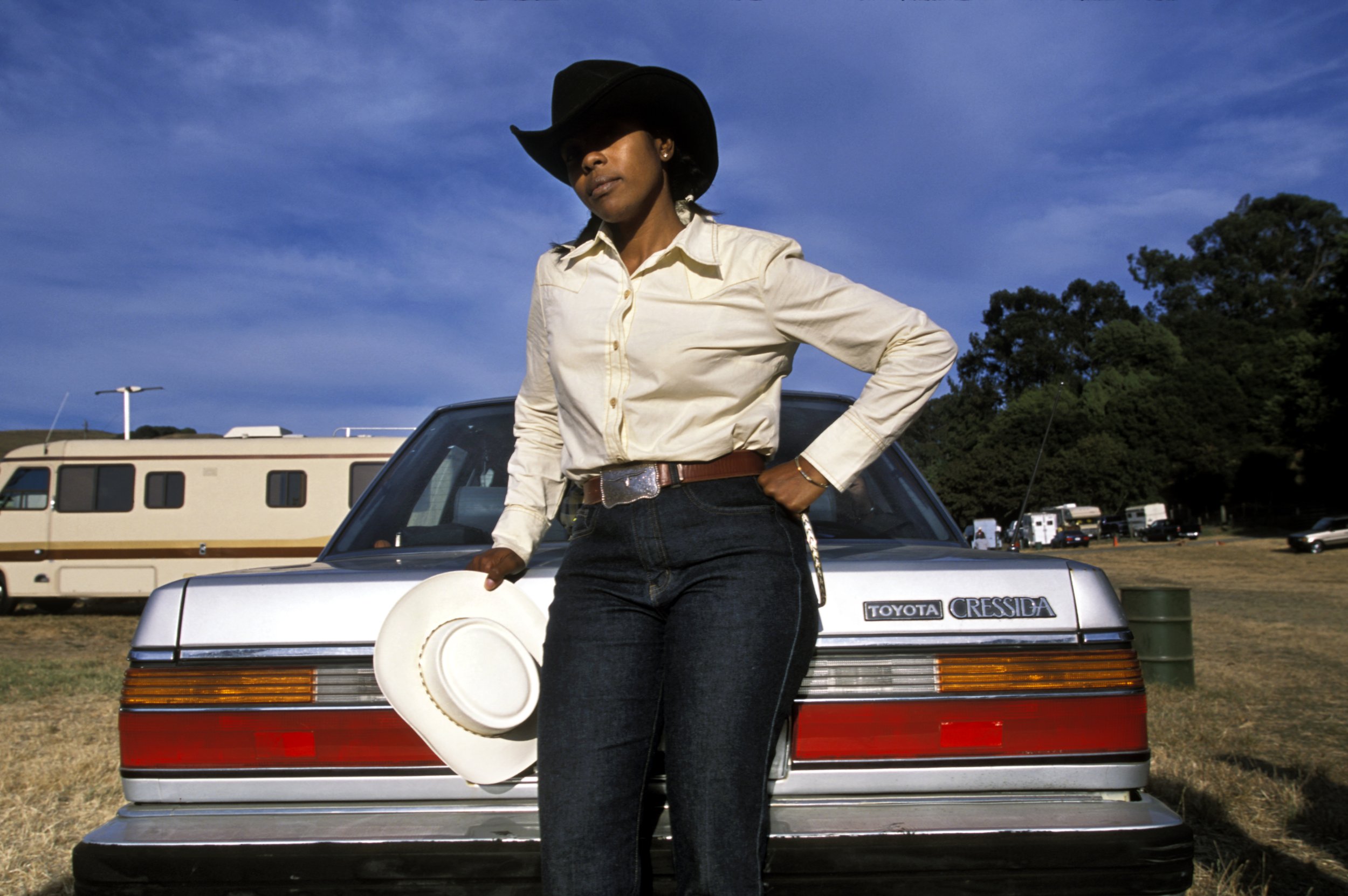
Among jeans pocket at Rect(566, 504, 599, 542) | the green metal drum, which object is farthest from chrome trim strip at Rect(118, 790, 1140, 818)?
the green metal drum

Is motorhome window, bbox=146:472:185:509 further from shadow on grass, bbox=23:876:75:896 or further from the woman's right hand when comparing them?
the woman's right hand

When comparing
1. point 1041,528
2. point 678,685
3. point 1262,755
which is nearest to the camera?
point 678,685

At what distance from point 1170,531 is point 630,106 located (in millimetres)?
61523

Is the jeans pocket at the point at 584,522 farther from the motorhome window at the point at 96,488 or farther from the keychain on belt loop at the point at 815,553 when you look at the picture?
the motorhome window at the point at 96,488

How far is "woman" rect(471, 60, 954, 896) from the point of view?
184 cm

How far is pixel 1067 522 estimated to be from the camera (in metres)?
71.6

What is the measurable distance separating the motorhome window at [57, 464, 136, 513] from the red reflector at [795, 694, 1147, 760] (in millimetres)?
17829

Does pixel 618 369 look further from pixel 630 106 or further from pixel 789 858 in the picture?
pixel 789 858

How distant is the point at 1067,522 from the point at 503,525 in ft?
242

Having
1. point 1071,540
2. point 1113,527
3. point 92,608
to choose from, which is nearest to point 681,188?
point 92,608

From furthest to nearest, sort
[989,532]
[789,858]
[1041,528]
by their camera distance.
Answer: [1041,528], [989,532], [789,858]

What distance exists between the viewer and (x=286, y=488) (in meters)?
17.8

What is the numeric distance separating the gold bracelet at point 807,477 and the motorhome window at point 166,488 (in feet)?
57.9

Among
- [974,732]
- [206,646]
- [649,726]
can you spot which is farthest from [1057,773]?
[206,646]
